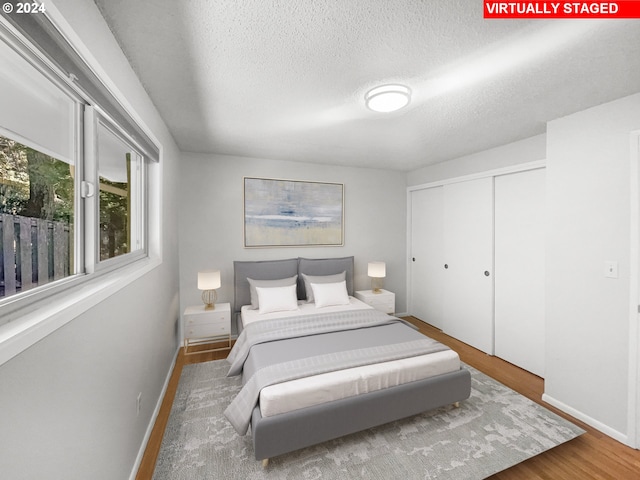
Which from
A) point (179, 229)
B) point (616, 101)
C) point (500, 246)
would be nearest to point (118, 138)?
point (179, 229)

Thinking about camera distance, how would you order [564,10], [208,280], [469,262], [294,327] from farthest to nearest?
[469,262], [208,280], [294,327], [564,10]

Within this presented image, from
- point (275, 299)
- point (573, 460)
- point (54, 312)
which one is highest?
point (54, 312)

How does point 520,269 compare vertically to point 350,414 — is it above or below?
above

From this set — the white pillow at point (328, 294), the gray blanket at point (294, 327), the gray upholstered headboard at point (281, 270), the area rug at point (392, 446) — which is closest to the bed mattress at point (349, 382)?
the area rug at point (392, 446)

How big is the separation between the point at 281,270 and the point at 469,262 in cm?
244

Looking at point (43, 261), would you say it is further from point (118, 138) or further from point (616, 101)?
point (616, 101)

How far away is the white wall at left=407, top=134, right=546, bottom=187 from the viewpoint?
2711 mm

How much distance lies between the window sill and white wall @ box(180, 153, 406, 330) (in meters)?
1.99

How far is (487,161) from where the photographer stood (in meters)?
3.19

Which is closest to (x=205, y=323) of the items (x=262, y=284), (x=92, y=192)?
(x=262, y=284)

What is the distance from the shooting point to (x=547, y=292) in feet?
7.73

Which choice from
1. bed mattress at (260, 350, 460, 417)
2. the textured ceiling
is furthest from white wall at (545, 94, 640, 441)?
bed mattress at (260, 350, 460, 417)

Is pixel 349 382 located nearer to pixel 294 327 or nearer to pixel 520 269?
pixel 294 327

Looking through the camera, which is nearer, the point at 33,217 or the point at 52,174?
the point at 33,217
